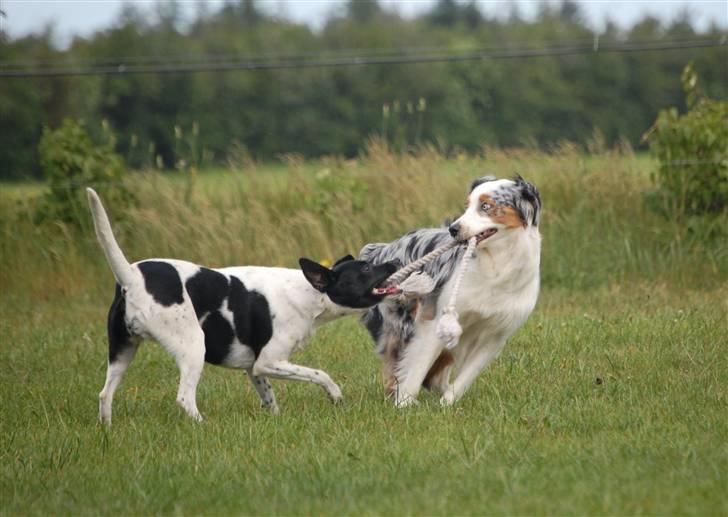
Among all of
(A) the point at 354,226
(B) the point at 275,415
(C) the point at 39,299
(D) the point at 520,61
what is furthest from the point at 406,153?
(D) the point at 520,61

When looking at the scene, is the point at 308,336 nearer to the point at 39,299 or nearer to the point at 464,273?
the point at 464,273

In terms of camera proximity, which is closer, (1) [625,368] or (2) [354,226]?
(1) [625,368]

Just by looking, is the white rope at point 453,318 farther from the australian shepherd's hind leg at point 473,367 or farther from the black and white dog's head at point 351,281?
the black and white dog's head at point 351,281

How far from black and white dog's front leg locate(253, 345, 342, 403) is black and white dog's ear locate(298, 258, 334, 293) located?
0.52 m

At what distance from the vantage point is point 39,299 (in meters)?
12.7

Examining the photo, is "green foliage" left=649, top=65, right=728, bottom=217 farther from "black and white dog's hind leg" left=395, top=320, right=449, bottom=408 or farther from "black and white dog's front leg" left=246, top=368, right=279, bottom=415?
"black and white dog's front leg" left=246, top=368, right=279, bottom=415

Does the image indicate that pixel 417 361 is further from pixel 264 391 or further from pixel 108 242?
pixel 108 242

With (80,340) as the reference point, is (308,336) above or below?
above

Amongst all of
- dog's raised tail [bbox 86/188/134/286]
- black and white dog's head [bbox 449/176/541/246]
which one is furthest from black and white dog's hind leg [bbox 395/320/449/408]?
dog's raised tail [bbox 86/188/134/286]

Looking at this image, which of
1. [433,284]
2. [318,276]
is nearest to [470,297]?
[433,284]

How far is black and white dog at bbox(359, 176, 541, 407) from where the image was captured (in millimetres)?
6410

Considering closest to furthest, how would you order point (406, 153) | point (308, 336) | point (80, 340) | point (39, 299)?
point (308, 336) → point (80, 340) → point (39, 299) → point (406, 153)

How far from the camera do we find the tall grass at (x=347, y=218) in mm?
12016

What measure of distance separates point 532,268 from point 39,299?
7744 millimetres
